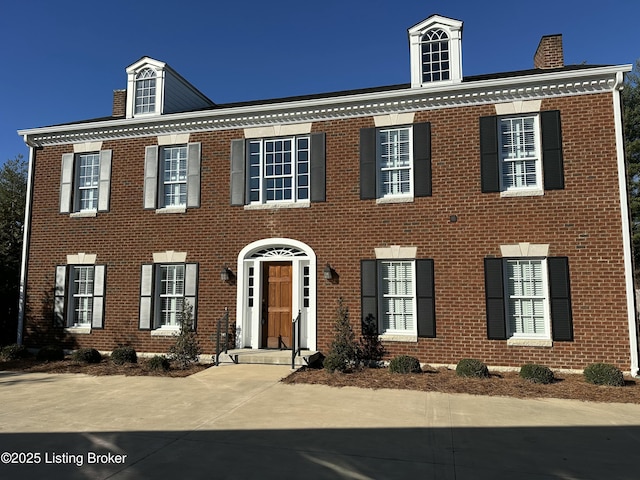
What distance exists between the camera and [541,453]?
5035 millimetres

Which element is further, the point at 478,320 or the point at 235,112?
the point at 235,112

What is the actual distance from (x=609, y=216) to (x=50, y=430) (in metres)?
11.0

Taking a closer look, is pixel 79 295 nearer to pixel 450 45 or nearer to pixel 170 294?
pixel 170 294

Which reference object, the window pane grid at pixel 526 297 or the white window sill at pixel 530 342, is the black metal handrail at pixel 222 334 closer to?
the white window sill at pixel 530 342

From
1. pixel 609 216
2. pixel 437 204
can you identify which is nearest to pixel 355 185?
pixel 437 204

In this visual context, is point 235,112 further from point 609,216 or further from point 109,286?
point 609,216

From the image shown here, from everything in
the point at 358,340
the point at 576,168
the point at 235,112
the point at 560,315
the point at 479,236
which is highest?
the point at 235,112

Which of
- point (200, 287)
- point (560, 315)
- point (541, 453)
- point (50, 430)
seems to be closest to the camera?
point (541, 453)

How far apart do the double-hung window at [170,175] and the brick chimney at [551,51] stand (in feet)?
32.1

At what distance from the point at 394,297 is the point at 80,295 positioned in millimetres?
8972

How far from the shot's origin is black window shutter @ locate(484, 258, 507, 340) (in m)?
9.75

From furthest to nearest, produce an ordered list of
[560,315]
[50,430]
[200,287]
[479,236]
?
1. [200,287]
2. [479,236]
3. [560,315]
4. [50,430]

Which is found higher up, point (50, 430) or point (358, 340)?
point (358, 340)

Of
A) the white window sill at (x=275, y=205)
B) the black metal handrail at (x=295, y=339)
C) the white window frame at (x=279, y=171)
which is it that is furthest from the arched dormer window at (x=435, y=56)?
the black metal handrail at (x=295, y=339)
